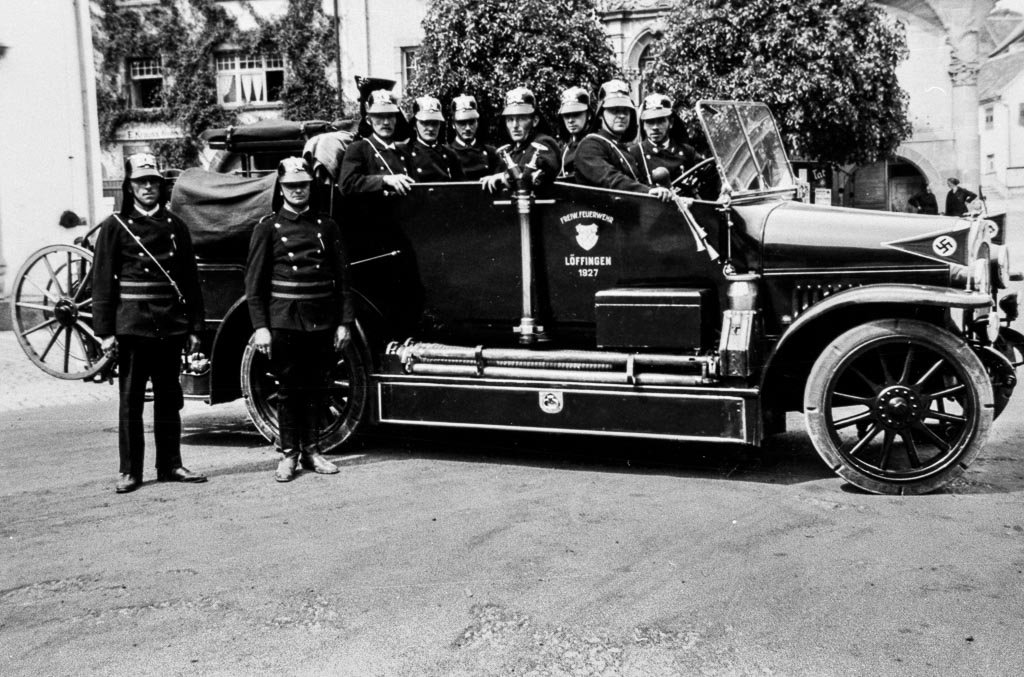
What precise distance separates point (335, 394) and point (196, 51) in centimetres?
2656

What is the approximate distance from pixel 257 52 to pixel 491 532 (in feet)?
94.0

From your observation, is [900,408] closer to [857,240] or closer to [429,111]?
[857,240]

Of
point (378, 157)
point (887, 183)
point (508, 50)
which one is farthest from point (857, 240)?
point (887, 183)

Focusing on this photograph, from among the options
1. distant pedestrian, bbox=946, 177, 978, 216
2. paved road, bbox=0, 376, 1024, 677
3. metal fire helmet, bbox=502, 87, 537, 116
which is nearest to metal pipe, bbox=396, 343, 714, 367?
paved road, bbox=0, 376, 1024, 677

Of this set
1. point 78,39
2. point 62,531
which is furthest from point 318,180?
point 78,39

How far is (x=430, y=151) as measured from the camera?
25.6 ft

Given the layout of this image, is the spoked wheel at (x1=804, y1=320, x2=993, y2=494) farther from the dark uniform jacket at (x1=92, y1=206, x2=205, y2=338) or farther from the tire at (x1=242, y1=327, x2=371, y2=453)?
the dark uniform jacket at (x1=92, y1=206, x2=205, y2=338)

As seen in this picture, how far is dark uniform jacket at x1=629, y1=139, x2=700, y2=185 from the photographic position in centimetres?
720

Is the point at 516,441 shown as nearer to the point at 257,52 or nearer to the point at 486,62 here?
the point at 486,62

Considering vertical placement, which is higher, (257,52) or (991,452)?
(257,52)

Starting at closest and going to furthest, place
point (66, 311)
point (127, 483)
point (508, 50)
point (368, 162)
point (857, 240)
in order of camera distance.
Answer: point (857, 240), point (127, 483), point (368, 162), point (66, 311), point (508, 50)

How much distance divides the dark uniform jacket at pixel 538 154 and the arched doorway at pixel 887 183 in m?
29.1

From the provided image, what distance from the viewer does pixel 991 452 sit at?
7172mm

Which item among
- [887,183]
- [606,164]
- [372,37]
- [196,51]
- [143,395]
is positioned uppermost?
[372,37]
